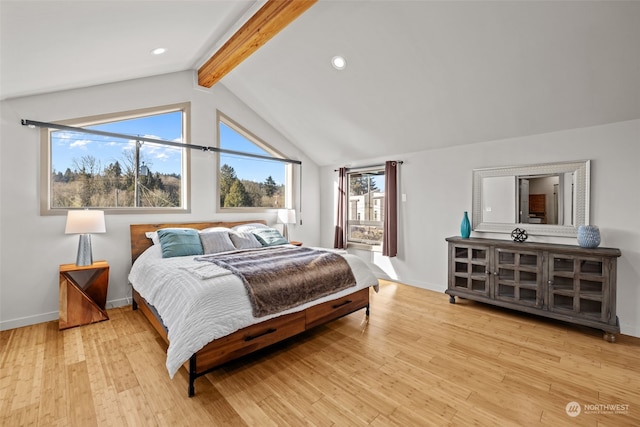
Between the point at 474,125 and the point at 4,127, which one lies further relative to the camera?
the point at 474,125

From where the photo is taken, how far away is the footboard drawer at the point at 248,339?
197 cm

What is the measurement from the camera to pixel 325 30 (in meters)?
3.04

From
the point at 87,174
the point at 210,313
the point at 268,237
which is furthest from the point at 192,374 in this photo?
the point at 87,174

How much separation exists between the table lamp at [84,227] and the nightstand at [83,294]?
106 millimetres

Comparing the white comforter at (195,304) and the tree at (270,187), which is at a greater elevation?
the tree at (270,187)

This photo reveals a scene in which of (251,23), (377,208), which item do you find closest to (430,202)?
(377,208)

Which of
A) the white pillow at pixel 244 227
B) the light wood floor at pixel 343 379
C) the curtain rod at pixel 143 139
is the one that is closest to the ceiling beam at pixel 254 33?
the curtain rod at pixel 143 139

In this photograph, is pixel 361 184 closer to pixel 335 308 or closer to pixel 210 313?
pixel 335 308

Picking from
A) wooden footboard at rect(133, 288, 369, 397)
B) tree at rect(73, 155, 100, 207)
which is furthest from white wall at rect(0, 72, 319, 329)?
wooden footboard at rect(133, 288, 369, 397)

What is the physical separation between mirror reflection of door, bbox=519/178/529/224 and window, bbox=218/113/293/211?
3.69m

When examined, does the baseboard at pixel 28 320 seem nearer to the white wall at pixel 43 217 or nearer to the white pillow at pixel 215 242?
the white wall at pixel 43 217

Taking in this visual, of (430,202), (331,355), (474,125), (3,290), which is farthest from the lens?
(430,202)

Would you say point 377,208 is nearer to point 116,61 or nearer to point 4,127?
point 116,61

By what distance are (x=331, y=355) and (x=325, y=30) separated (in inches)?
127
